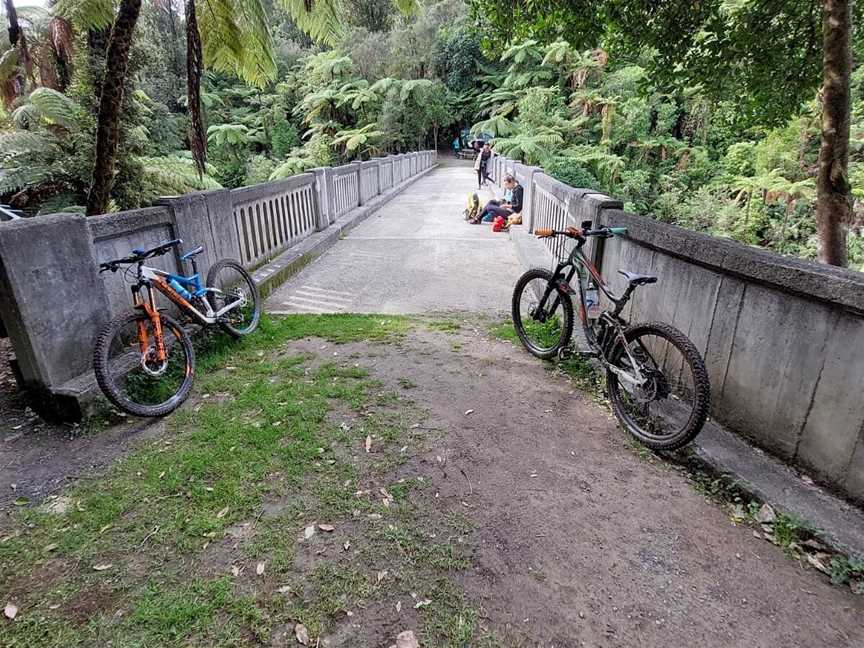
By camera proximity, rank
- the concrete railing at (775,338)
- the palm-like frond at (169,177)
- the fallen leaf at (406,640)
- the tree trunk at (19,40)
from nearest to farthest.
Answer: the fallen leaf at (406,640) < the concrete railing at (775,338) < the tree trunk at (19,40) < the palm-like frond at (169,177)

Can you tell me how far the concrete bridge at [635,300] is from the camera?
2.27m

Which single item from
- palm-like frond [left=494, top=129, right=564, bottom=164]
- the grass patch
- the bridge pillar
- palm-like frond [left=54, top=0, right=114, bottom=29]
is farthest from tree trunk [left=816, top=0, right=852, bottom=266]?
palm-like frond [left=494, top=129, right=564, bottom=164]

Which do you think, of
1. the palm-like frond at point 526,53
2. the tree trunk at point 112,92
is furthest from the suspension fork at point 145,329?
the palm-like frond at point 526,53

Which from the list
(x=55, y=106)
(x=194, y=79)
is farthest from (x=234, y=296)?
(x=55, y=106)

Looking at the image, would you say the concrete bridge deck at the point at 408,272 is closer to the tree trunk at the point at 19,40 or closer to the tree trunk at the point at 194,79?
the tree trunk at the point at 194,79

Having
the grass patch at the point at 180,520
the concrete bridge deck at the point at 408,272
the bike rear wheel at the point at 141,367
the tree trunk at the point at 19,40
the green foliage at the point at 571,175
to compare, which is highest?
the tree trunk at the point at 19,40

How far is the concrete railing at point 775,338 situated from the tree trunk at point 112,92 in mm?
5672

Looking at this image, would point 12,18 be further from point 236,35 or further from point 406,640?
point 406,640

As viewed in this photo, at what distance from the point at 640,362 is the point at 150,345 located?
341 cm

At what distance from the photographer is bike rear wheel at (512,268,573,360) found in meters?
4.10

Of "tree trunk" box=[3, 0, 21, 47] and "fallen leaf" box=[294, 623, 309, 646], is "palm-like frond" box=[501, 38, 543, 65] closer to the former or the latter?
"tree trunk" box=[3, 0, 21, 47]

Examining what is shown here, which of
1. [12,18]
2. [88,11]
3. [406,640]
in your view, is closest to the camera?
[406,640]

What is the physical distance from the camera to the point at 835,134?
366cm

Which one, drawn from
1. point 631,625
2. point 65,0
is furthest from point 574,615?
point 65,0
